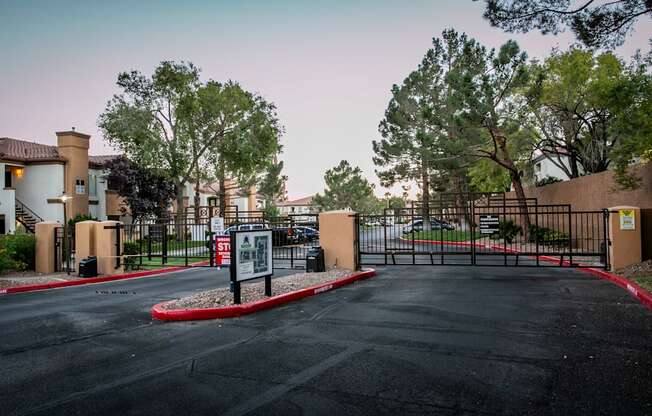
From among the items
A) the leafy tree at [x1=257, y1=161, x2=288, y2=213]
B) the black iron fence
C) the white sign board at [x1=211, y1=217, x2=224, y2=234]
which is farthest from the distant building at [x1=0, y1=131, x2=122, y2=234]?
the leafy tree at [x1=257, y1=161, x2=288, y2=213]

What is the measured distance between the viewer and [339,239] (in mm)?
13992

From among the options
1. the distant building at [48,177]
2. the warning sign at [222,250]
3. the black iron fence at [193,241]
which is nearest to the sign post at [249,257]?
the warning sign at [222,250]

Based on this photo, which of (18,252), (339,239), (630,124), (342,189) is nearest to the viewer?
(630,124)

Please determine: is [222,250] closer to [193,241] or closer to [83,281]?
[83,281]

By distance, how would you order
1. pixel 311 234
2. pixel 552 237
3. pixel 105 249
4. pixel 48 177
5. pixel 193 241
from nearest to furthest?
pixel 105 249 < pixel 193 241 < pixel 552 237 < pixel 311 234 < pixel 48 177

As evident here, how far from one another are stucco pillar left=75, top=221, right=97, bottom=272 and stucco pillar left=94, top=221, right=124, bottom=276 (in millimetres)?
209

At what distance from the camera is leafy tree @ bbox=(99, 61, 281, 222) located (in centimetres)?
3372

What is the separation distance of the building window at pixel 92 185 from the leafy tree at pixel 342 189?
5504 centimetres

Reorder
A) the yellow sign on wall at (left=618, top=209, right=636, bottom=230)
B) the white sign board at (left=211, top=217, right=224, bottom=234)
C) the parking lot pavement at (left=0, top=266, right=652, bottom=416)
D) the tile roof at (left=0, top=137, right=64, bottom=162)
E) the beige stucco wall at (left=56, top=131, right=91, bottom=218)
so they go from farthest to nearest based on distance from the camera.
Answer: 1. the beige stucco wall at (left=56, top=131, right=91, bottom=218)
2. the tile roof at (left=0, top=137, right=64, bottom=162)
3. the white sign board at (left=211, top=217, right=224, bottom=234)
4. the yellow sign on wall at (left=618, top=209, right=636, bottom=230)
5. the parking lot pavement at (left=0, top=266, right=652, bottom=416)

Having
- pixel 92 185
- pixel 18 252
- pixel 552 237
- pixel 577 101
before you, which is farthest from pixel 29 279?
pixel 92 185

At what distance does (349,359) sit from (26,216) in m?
36.7

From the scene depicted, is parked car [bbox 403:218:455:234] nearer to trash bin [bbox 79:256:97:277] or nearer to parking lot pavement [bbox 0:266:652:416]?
parking lot pavement [bbox 0:266:652:416]

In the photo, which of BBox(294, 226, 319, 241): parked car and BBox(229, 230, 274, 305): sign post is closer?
BBox(229, 230, 274, 305): sign post

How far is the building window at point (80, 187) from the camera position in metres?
36.1
